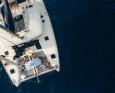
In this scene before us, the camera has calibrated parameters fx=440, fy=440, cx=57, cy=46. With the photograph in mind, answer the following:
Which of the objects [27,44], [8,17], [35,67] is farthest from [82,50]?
[8,17]

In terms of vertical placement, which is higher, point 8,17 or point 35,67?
point 8,17

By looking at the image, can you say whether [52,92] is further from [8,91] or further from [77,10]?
[77,10]

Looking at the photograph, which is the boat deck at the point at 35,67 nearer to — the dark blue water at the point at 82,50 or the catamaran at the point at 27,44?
the catamaran at the point at 27,44

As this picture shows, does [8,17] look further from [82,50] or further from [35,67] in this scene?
[82,50]

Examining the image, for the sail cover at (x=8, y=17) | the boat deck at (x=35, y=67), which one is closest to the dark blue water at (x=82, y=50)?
the boat deck at (x=35, y=67)

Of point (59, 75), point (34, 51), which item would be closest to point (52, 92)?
point (59, 75)

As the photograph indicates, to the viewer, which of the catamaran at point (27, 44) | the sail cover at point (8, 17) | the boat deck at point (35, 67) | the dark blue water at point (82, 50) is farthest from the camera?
the sail cover at point (8, 17)

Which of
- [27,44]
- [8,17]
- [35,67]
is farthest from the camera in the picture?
[8,17]
